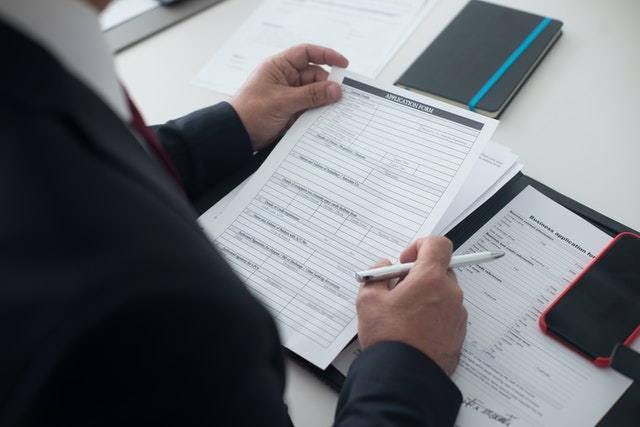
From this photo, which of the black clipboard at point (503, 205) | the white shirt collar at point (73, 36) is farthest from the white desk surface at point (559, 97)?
the white shirt collar at point (73, 36)

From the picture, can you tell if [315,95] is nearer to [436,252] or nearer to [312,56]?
[312,56]

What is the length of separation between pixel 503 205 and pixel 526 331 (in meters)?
0.18

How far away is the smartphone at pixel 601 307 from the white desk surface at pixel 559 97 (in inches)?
3.7

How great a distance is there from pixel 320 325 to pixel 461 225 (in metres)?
0.22

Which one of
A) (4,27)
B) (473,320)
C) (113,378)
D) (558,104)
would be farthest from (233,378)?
(558,104)

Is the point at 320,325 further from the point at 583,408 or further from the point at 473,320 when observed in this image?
the point at 583,408

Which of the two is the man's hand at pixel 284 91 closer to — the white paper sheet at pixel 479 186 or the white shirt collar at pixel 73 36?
the white paper sheet at pixel 479 186

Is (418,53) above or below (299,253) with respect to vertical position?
above

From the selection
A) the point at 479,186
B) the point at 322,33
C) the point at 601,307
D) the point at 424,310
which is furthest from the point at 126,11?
the point at 601,307

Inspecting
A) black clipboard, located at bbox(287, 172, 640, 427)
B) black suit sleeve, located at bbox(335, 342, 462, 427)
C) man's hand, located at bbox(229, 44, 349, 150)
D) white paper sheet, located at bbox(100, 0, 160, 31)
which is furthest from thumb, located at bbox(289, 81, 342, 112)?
white paper sheet, located at bbox(100, 0, 160, 31)

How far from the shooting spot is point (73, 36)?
1.23 ft

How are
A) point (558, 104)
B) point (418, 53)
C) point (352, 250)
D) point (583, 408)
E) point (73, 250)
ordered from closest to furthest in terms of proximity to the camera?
point (73, 250), point (583, 408), point (352, 250), point (558, 104), point (418, 53)

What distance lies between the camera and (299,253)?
0.71m

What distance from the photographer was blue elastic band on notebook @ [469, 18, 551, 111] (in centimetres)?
87
